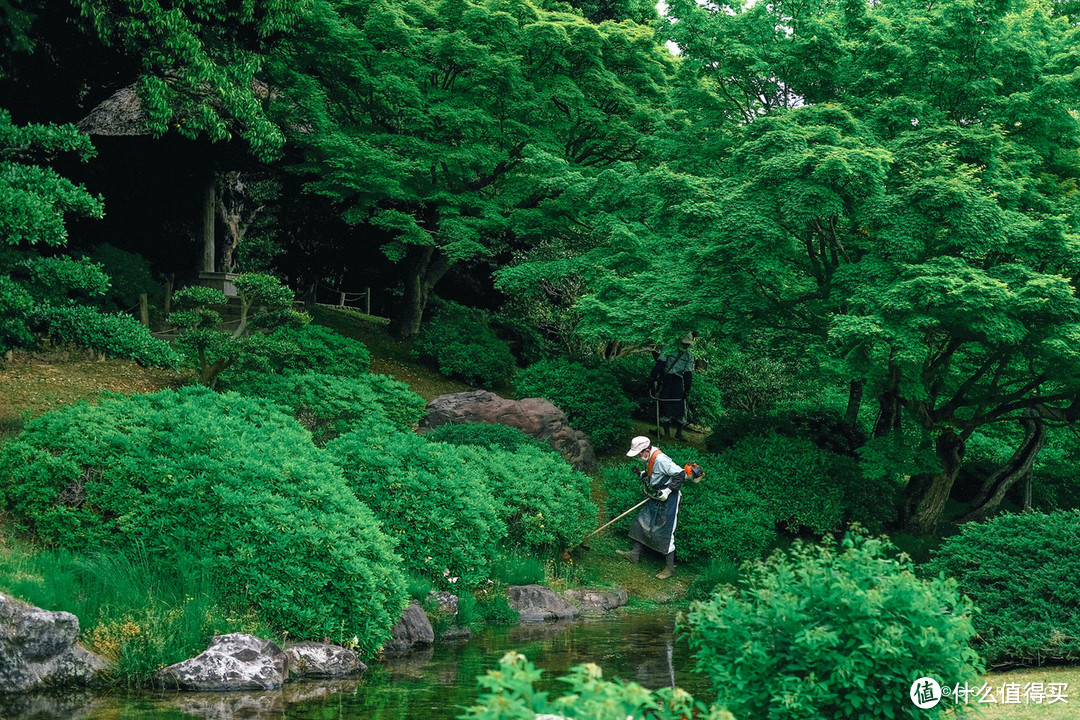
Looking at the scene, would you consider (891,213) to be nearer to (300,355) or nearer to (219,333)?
(300,355)

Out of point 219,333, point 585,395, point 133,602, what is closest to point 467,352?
point 585,395

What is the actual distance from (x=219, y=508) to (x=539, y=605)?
4.54 meters

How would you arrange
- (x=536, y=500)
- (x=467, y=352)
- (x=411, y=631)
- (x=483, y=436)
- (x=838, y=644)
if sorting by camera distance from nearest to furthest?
(x=838, y=644), (x=411, y=631), (x=536, y=500), (x=483, y=436), (x=467, y=352)

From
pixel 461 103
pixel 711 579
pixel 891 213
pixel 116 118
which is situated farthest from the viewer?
pixel 461 103

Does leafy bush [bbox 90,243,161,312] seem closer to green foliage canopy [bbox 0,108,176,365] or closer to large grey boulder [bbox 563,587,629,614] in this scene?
green foliage canopy [bbox 0,108,176,365]

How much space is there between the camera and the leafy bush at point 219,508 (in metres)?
8.78

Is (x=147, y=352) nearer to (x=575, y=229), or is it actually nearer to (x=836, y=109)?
(x=836, y=109)

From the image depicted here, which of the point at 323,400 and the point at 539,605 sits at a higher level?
the point at 323,400

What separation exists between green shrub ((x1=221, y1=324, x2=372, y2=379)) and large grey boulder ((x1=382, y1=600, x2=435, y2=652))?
281 inches

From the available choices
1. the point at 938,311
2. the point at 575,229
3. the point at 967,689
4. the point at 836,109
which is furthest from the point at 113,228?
the point at 967,689

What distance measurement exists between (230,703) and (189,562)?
1627 mm

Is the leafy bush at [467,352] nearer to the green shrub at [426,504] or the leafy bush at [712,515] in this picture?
the leafy bush at [712,515]

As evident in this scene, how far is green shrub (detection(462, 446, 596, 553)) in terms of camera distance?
43.3 feet
